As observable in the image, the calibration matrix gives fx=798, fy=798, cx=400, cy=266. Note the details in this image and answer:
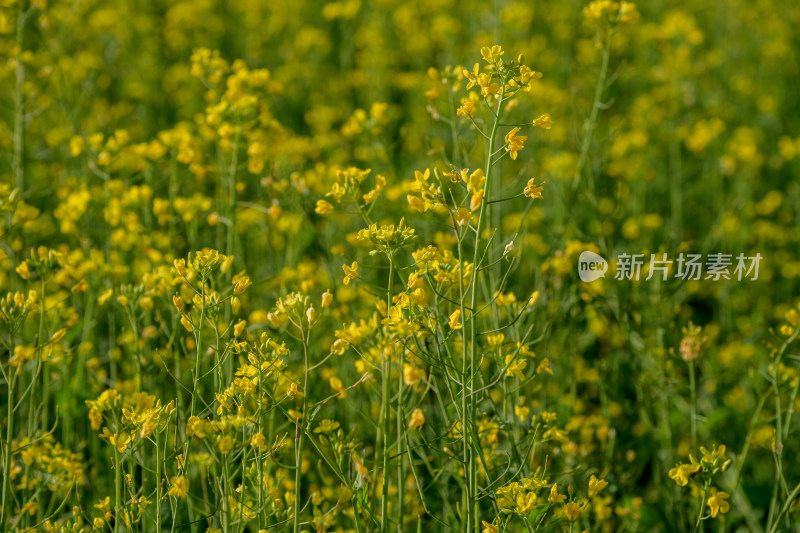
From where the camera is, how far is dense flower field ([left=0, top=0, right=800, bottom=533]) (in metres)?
1.93

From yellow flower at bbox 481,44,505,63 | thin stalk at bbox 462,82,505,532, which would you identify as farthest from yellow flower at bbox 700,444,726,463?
yellow flower at bbox 481,44,505,63

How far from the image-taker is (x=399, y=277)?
9.74 feet

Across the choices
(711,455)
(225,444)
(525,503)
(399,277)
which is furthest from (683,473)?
(399,277)

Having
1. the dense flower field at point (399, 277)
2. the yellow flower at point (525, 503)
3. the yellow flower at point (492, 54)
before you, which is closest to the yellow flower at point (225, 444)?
the dense flower field at point (399, 277)

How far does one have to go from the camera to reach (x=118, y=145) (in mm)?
3217

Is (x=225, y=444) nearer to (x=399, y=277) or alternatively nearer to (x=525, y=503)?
(x=525, y=503)

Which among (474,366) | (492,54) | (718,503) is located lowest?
(718,503)

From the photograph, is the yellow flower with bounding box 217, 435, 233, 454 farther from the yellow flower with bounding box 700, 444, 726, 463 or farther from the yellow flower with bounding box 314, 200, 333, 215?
the yellow flower with bounding box 700, 444, 726, 463

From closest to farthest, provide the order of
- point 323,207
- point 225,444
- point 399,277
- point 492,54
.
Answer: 1. point 225,444
2. point 492,54
3. point 323,207
4. point 399,277

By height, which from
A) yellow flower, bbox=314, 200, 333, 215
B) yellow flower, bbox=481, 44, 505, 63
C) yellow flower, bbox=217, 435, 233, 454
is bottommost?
yellow flower, bbox=217, 435, 233, 454

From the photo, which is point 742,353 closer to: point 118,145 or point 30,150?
point 118,145

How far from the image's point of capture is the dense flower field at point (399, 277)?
6.34ft

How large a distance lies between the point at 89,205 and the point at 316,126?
6.51ft

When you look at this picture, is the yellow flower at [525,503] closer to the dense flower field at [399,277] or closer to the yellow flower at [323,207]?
the dense flower field at [399,277]
